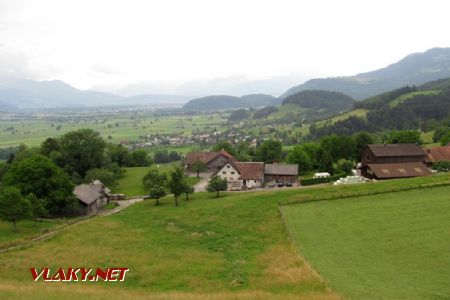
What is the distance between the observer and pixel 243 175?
249 ft

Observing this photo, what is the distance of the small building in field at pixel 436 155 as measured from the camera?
257 ft

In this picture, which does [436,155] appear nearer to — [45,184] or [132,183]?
[132,183]

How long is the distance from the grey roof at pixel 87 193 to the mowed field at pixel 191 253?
7.34 meters

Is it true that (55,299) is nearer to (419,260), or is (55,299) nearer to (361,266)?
(361,266)

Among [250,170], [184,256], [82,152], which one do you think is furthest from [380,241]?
[82,152]

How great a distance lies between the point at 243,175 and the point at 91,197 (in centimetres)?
2757

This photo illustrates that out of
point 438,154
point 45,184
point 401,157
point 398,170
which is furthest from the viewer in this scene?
point 438,154

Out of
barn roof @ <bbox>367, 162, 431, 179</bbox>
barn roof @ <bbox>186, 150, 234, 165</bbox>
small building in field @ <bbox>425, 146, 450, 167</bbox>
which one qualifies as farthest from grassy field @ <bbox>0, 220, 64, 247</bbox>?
small building in field @ <bbox>425, 146, 450, 167</bbox>

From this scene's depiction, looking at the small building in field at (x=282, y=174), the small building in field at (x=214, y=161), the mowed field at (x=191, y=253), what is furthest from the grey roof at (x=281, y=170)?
the small building in field at (x=214, y=161)

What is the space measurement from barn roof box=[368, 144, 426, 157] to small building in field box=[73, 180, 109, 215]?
50.0 m

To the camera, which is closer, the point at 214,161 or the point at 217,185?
the point at 217,185

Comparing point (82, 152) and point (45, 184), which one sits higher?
point (82, 152)

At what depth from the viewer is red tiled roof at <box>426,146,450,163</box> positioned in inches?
3093

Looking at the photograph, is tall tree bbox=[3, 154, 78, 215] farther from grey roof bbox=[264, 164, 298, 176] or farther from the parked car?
grey roof bbox=[264, 164, 298, 176]
